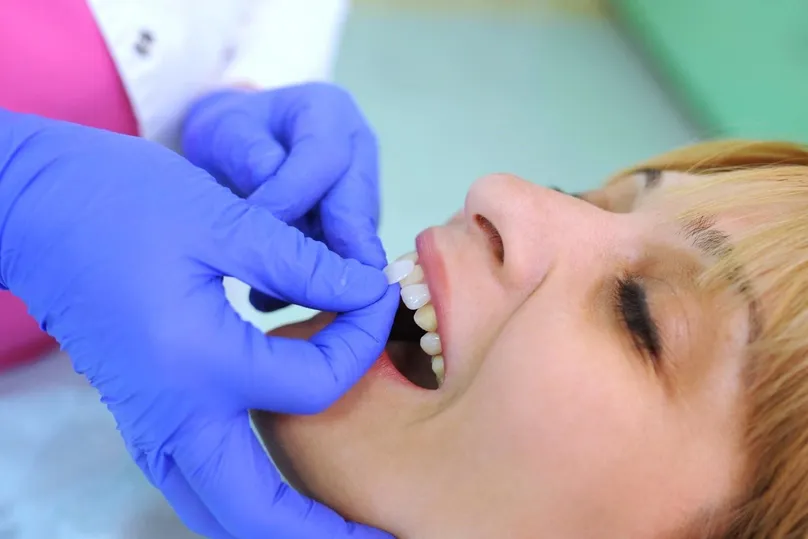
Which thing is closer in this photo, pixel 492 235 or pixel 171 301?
pixel 171 301

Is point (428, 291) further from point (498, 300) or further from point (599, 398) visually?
point (599, 398)

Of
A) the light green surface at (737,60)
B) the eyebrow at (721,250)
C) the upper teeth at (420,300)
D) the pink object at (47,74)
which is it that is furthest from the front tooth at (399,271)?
the light green surface at (737,60)

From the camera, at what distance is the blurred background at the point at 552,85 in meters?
1.75

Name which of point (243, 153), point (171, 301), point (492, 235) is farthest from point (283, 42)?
point (171, 301)

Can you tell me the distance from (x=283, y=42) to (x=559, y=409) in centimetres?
77

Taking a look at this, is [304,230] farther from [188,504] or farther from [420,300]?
[188,504]

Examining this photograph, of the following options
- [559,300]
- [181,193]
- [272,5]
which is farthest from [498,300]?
[272,5]

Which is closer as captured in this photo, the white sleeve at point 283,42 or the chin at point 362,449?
the chin at point 362,449

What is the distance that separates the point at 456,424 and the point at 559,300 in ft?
0.45

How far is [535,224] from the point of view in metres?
0.71

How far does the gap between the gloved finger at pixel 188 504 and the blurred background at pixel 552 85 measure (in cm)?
56

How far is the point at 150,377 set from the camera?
1.90 ft

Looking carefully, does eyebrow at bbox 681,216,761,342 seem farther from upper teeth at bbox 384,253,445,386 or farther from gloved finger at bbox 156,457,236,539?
gloved finger at bbox 156,457,236,539

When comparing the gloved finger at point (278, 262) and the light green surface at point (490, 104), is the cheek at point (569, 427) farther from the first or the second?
the light green surface at point (490, 104)
